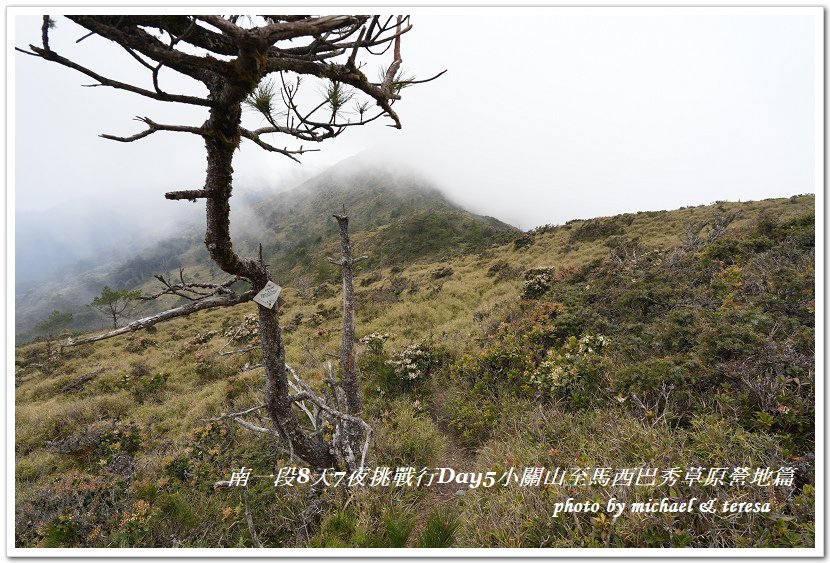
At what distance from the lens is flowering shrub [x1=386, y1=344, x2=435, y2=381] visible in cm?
731

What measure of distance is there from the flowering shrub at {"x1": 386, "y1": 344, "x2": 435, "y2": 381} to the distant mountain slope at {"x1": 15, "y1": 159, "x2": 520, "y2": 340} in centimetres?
2298

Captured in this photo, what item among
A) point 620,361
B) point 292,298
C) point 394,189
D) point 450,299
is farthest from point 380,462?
point 394,189

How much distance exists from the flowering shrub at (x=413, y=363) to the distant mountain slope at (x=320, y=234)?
75.4 feet

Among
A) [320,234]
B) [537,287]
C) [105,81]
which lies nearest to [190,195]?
[105,81]

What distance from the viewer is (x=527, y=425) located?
455cm

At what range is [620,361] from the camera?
495cm

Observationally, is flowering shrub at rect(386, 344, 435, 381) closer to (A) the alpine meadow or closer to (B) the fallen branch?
(A) the alpine meadow

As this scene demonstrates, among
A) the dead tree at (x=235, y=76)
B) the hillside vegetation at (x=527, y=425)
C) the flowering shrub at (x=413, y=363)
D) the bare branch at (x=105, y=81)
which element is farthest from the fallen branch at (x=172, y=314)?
the flowering shrub at (x=413, y=363)

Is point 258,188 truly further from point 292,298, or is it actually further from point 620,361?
point 620,361

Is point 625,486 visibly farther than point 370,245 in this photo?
No

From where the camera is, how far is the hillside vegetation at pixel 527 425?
2.86 m

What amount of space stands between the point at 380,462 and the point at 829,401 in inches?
183

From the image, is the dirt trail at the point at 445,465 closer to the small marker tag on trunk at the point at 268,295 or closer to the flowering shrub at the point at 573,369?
the flowering shrub at the point at 573,369

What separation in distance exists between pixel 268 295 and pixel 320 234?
249 feet
